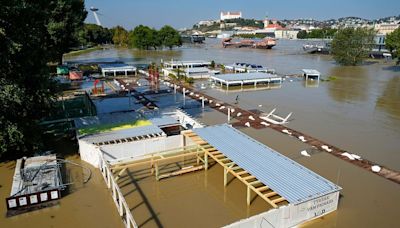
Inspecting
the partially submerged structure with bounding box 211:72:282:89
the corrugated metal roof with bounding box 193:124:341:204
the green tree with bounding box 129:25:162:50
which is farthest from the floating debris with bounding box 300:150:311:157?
the green tree with bounding box 129:25:162:50

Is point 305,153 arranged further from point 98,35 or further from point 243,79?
point 98,35

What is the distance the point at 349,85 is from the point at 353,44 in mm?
25038

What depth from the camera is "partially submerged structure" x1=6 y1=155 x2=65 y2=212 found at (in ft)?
40.3

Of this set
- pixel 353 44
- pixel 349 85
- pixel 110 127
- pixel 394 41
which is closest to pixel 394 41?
pixel 394 41

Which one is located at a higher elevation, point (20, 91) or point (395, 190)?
point (20, 91)

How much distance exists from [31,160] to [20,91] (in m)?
3.49

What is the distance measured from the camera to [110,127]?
749 inches

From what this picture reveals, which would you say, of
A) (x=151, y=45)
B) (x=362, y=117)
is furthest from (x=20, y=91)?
(x=151, y=45)

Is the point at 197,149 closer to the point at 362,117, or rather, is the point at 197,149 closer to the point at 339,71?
the point at 362,117

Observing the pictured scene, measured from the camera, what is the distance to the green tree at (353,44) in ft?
198

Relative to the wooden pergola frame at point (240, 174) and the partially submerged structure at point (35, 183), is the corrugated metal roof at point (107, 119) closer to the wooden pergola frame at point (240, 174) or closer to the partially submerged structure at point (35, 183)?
the partially submerged structure at point (35, 183)

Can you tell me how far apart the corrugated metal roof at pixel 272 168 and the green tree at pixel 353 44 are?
53.9 meters

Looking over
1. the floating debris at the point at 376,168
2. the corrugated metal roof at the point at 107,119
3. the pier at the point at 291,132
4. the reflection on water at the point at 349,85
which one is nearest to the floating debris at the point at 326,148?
the pier at the point at 291,132

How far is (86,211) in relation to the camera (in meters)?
12.3
